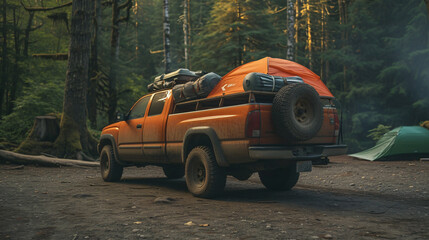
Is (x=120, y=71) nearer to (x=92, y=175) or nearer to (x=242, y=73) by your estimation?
(x=92, y=175)

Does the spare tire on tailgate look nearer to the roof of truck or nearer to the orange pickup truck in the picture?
the orange pickup truck

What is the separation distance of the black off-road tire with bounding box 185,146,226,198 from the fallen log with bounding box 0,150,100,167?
6.83 metres

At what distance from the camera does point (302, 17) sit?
104 ft

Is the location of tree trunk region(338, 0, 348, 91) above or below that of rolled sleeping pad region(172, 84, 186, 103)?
above

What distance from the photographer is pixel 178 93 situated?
24.0ft

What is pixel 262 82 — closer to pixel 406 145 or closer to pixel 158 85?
pixel 158 85

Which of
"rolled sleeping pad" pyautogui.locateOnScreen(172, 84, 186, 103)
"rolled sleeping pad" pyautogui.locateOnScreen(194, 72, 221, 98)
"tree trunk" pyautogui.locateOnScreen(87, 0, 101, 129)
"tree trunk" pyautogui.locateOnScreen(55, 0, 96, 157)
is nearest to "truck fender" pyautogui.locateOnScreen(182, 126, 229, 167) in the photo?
"rolled sleeping pad" pyautogui.locateOnScreen(194, 72, 221, 98)

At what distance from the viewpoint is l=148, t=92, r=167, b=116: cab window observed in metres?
8.03

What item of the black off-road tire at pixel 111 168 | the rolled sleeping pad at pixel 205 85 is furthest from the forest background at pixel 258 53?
the rolled sleeping pad at pixel 205 85

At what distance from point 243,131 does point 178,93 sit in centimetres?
211

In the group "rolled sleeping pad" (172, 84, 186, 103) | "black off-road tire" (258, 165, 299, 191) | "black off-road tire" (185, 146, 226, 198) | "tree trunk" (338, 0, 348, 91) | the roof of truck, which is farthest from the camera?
"tree trunk" (338, 0, 348, 91)

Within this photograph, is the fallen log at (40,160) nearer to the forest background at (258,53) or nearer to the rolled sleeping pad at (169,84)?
the forest background at (258,53)

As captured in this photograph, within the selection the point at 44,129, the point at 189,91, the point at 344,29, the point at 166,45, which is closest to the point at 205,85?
the point at 189,91

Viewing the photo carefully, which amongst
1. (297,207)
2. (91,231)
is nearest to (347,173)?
(297,207)
